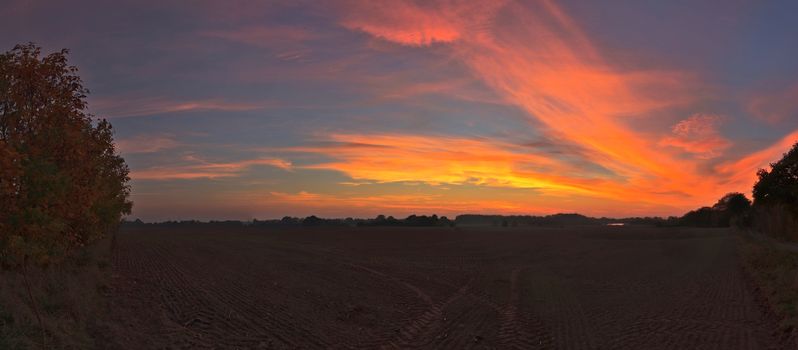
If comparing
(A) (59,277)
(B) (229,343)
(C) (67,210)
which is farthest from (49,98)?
(B) (229,343)

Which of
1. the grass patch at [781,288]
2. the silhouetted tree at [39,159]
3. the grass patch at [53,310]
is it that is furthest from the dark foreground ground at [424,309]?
the silhouetted tree at [39,159]

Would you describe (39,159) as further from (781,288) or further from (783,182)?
(783,182)

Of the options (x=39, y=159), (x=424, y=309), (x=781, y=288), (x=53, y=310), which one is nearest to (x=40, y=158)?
(x=39, y=159)

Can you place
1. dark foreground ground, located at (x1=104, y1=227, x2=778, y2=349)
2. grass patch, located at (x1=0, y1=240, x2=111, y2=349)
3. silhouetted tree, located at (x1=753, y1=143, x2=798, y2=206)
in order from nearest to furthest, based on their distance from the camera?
grass patch, located at (x1=0, y1=240, x2=111, y2=349) → dark foreground ground, located at (x1=104, y1=227, x2=778, y2=349) → silhouetted tree, located at (x1=753, y1=143, x2=798, y2=206)

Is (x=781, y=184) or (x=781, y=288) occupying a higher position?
(x=781, y=184)

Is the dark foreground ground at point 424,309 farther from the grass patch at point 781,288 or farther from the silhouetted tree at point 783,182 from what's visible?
the silhouetted tree at point 783,182

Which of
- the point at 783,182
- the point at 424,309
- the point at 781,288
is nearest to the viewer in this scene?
the point at 424,309

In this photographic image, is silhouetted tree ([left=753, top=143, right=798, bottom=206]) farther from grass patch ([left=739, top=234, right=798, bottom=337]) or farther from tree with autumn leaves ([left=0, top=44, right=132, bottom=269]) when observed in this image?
tree with autumn leaves ([left=0, top=44, right=132, bottom=269])

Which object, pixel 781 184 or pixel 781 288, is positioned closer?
pixel 781 288

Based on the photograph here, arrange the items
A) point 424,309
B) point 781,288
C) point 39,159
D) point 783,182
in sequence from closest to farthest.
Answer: point 39,159
point 424,309
point 781,288
point 783,182

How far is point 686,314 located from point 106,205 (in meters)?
23.5

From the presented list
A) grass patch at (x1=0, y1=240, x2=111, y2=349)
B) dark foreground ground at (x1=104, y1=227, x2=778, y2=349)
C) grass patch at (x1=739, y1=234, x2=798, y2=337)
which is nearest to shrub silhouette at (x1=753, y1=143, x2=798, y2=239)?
grass patch at (x1=739, y1=234, x2=798, y2=337)

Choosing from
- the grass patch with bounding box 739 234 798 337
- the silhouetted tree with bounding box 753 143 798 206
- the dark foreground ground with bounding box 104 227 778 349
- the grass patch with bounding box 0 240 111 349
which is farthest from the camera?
the silhouetted tree with bounding box 753 143 798 206

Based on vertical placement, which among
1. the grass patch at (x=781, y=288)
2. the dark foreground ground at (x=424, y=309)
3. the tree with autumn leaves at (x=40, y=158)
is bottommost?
the dark foreground ground at (x=424, y=309)
